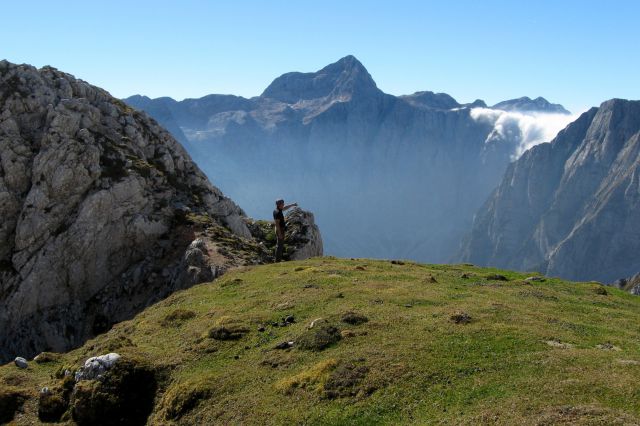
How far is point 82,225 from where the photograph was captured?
2616 inches

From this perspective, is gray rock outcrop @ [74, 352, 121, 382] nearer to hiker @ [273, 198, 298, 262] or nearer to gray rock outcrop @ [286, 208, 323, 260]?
hiker @ [273, 198, 298, 262]

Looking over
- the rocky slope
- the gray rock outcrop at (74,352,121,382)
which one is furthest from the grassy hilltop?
the rocky slope

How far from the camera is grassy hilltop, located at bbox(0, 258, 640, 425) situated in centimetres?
1939

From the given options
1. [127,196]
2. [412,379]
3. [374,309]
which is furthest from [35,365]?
[127,196]

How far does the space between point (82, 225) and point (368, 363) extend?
173ft

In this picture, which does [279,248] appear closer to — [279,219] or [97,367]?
[279,219]

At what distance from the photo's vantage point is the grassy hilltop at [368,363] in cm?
1939

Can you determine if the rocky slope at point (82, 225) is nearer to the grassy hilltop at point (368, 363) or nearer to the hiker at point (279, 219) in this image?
the hiker at point (279, 219)

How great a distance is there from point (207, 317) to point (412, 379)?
53.9 feet

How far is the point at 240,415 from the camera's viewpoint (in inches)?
840

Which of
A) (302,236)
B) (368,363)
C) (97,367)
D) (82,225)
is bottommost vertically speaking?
(302,236)

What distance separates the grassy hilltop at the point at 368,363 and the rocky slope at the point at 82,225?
21923 mm

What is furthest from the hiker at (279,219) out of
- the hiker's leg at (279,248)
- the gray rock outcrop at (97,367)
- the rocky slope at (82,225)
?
the gray rock outcrop at (97,367)

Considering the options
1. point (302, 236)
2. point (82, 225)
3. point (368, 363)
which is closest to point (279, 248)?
point (302, 236)
